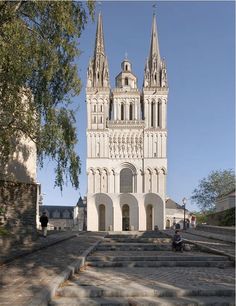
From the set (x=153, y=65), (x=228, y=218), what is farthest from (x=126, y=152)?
(x=228, y=218)

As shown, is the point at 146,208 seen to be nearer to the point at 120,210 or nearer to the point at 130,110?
the point at 120,210

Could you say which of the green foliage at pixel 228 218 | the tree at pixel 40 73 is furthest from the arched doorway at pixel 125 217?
the tree at pixel 40 73

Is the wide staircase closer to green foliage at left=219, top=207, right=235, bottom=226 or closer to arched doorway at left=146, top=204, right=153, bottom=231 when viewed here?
green foliage at left=219, top=207, right=235, bottom=226

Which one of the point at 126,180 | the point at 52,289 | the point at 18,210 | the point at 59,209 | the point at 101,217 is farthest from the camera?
the point at 59,209

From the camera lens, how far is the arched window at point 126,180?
221 ft

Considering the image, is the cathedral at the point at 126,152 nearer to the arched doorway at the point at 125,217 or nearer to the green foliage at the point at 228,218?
the arched doorway at the point at 125,217

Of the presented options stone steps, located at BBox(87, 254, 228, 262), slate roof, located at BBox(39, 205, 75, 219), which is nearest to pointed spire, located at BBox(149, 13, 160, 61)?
slate roof, located at BBox(39, 205, 75, 219)

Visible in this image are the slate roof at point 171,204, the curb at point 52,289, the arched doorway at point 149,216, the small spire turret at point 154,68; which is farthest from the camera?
the slate roof at point 171,204

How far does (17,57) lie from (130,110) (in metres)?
58.4

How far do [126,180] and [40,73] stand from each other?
180ft

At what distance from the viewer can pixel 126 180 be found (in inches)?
2665

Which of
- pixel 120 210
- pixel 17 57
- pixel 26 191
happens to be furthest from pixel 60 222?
pixel 17 57

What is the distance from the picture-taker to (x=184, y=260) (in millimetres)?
12727

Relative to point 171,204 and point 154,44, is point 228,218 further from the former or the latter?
point 171,204
